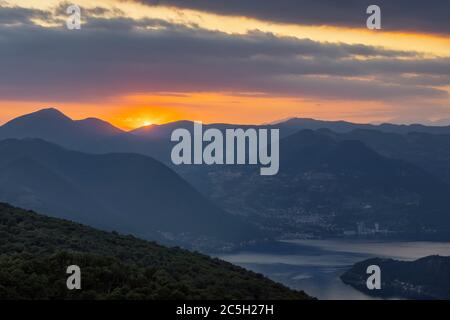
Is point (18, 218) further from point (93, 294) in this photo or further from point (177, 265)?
point (93, 294)

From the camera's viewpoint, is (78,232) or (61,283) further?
(78,232)

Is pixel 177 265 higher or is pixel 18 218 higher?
pixel 18 218
